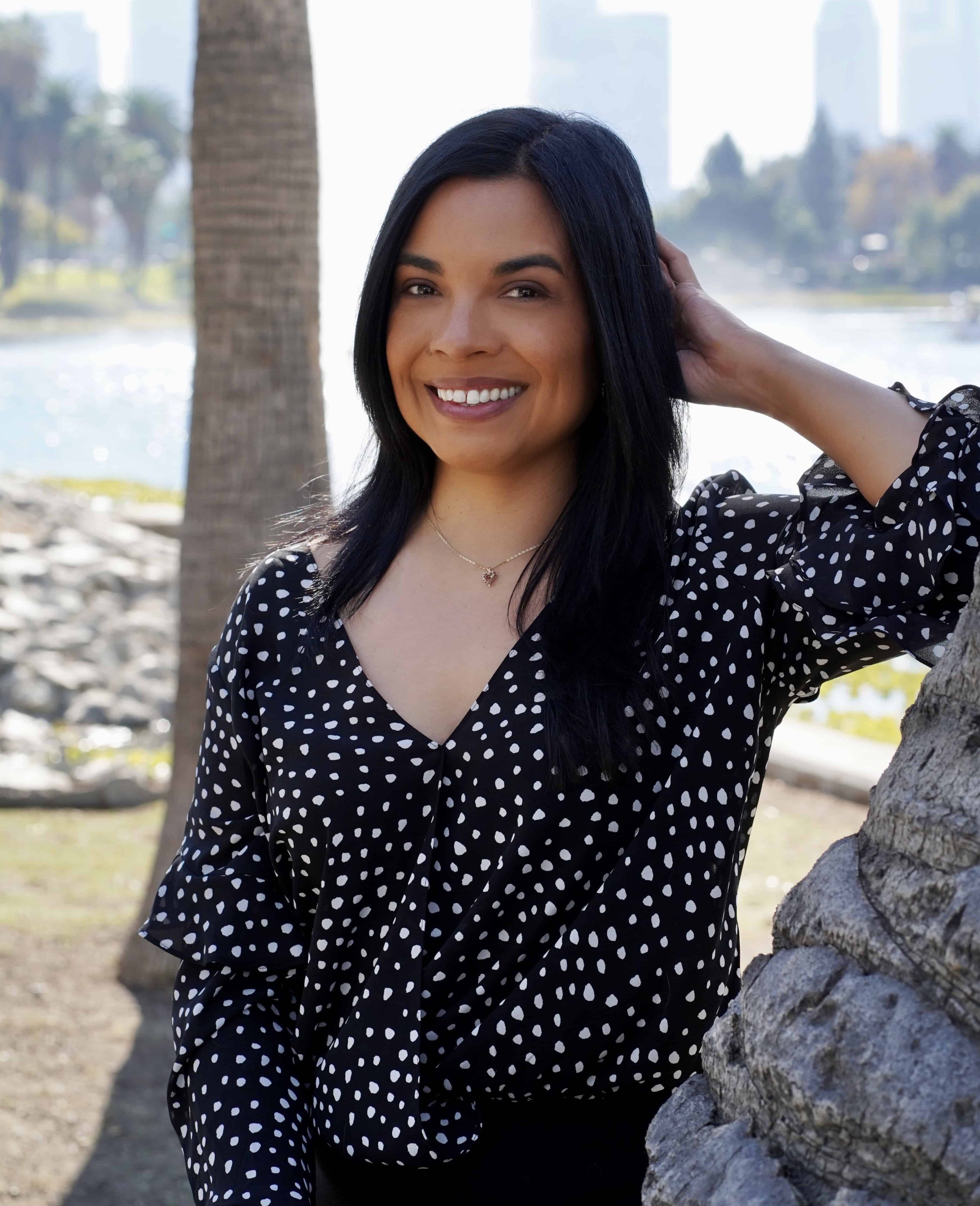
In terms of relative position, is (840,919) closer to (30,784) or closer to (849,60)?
(30,784)

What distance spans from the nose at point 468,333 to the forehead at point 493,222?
7 cm

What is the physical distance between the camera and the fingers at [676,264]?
88.0 inches

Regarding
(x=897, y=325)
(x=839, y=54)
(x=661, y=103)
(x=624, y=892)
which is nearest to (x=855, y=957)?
(x=624, y=892)

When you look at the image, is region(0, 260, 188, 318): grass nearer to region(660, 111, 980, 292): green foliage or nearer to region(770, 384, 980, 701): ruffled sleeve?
region(660, 111, 980, 292): green foliage

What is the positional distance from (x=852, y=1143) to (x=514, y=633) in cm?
104

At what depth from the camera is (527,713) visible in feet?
6.66

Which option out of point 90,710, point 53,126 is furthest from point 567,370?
point 53,126

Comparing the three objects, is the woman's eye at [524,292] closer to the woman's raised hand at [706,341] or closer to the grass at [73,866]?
the woman's raised hand at [706,341]

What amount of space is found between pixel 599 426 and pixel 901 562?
0.54 meters

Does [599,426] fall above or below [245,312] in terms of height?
below

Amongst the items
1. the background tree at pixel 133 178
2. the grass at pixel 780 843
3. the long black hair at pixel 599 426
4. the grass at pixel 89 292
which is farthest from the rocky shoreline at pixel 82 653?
the background tree at pixel 133 178

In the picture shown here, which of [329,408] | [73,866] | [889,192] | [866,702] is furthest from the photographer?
[889,192]

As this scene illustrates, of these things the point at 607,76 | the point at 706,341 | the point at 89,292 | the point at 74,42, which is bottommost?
the point at 706,341

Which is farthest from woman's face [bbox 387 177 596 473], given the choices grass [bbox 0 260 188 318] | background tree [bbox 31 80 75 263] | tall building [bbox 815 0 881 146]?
tall building [bbox 815 0 881 146]
